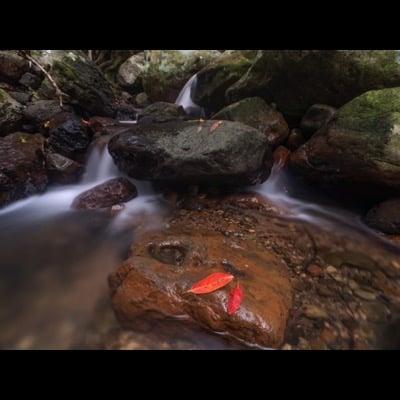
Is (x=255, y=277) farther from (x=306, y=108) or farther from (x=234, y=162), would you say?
(x=306, y=108)

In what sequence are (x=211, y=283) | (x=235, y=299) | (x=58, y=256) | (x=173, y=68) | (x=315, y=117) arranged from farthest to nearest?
1. (x=173, y=68)
2. (x=315, y=117)
3. (x=58, y=256)
4. (x=211, y=283)
5. (x=235, y=299)

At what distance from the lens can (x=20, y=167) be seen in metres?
4.45

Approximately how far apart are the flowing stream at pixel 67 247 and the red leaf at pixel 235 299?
0.30m

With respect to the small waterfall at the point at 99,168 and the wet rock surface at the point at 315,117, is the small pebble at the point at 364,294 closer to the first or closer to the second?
the wet rock surface at the point at 315,117

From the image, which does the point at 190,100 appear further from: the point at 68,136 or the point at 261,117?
the point at 68,136

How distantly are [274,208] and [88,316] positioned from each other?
3.18m

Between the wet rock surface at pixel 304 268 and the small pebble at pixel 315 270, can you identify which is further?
the small pebble at pixel 315 270

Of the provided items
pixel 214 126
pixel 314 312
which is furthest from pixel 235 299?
pixel 214 126

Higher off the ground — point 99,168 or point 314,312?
point 99,168

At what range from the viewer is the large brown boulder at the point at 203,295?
2.11 meters

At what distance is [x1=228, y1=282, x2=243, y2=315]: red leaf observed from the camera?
2.15 meters

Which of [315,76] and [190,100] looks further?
[190,100]

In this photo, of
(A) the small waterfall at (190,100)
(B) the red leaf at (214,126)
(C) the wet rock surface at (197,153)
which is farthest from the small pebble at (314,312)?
(A) the small waterfall at (190,100)

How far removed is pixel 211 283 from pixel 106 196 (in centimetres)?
300
